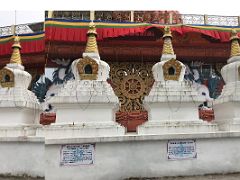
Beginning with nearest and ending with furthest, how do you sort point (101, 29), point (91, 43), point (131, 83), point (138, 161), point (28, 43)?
point (138, 161)
point (91, 43)
point (101, 29)
point (131, 83)
point (28, 43)

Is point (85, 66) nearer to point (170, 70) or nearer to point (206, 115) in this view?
point (170, 70)

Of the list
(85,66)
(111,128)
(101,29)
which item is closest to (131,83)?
(101,29)

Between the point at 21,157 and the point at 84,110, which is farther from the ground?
the point at 84,110

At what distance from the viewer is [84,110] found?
23.7 ft

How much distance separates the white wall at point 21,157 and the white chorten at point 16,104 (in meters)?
0.55

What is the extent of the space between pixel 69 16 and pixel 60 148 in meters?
11.8

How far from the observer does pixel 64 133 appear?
6.84 m

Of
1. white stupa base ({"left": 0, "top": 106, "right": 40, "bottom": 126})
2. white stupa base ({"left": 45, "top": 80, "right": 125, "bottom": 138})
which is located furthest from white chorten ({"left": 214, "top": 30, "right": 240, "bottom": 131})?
white stupa base ({"left": 0, "top": 106, "right": 40, "bottom": 126})

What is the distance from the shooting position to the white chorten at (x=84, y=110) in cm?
685

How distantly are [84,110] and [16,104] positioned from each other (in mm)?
2282

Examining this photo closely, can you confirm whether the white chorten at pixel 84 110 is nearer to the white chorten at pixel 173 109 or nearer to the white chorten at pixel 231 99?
the white chorten at pixel 173 109

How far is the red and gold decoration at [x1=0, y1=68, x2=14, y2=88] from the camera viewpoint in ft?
28.4

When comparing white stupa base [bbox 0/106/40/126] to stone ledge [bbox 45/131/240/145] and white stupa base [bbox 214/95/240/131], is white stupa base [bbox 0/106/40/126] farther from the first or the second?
white stupa base [bbox 214/95/240/131]

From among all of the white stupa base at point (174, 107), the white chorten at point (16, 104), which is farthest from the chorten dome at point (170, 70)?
the white chorten at point (16, 104)
